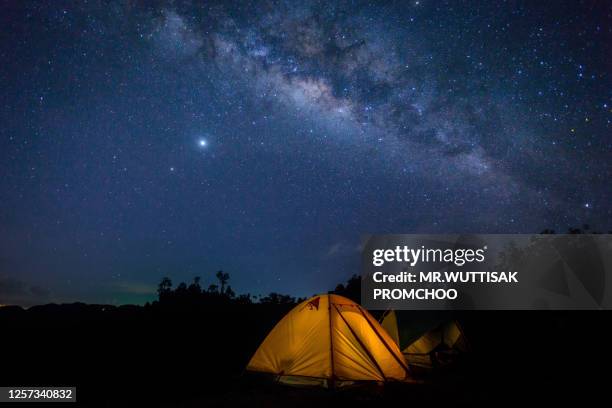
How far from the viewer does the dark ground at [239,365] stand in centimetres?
728

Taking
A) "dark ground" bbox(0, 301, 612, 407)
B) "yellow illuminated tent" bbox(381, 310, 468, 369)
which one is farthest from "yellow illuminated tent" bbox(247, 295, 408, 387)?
"yellow illuminated tent" bbox(381, 310, 468, 369)

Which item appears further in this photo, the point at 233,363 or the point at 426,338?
the point at 426,338

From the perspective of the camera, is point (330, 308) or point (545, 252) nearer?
point (330, 308)

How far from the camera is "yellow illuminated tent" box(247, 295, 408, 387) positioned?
7.88 m

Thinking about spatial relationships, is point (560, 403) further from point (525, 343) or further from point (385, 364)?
point (525, 343)

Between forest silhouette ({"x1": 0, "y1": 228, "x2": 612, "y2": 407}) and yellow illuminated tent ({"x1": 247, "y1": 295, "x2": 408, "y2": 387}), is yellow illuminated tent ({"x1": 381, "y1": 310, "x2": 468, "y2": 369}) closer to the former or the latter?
forest silhouette ({"x1": 0, "y1": 228, "x2": 612, "y2": 407})

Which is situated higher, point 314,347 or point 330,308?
point 330,308

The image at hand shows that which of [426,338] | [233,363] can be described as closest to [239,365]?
[233,363]

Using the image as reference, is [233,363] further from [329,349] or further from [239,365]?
[329,349]

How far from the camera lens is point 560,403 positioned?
708cm

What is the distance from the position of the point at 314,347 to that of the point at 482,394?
11.9 feet

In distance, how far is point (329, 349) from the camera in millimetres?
7953

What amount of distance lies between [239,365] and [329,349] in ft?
13.9

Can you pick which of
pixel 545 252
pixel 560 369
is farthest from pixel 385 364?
pixel 545 252
